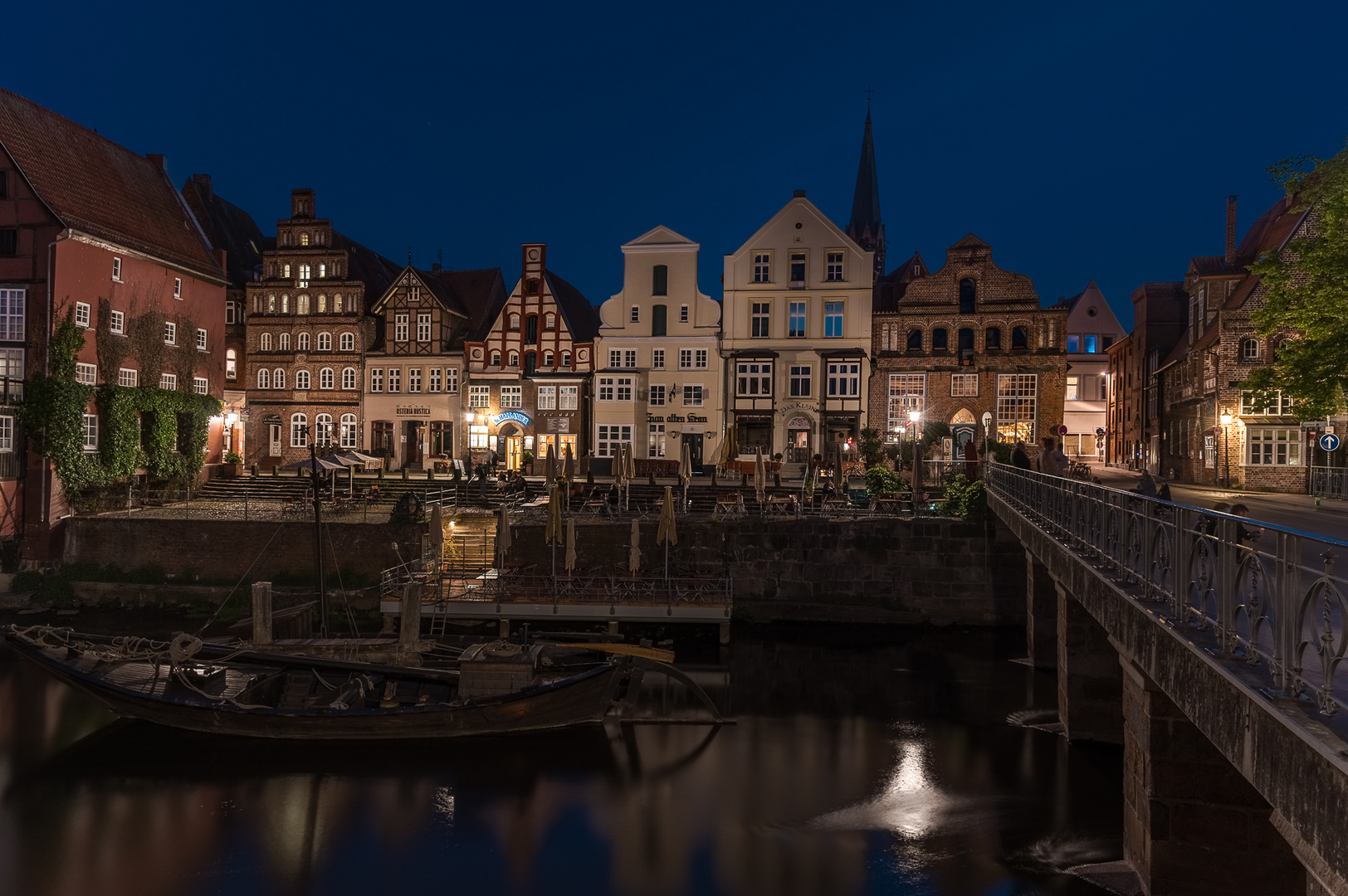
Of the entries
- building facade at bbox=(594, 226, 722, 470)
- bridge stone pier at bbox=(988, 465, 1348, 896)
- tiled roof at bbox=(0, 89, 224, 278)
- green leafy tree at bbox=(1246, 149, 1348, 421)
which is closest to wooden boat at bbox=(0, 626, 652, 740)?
bridge stone pier at bbox=(988, 465, 1348, 896)

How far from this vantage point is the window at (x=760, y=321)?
42156mm

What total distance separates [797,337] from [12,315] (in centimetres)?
3041

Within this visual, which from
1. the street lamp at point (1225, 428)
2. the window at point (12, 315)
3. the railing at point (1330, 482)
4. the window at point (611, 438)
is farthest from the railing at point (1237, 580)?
the window at point (12, 315)

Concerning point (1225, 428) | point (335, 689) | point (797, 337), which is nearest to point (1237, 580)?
point (335, 689)

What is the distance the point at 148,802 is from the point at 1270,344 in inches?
1570

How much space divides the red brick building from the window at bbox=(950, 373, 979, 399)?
32.5m

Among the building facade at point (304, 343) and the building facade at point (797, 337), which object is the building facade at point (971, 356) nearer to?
the building facade at point (797, 337)

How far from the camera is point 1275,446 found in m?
34.9

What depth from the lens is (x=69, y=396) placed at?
96.9 feet

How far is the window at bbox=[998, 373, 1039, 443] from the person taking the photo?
40.4 metres

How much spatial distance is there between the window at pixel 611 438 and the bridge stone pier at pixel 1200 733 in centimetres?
2946

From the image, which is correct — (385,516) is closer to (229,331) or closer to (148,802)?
(148,802)

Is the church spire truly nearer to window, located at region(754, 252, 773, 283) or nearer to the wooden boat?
window, located at region(754, 252, 773, 283)

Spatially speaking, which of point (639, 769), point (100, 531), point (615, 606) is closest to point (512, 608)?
point (615, 606)
